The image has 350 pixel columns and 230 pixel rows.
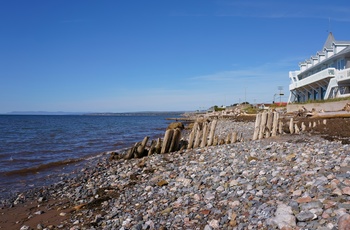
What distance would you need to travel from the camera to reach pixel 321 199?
16.4 feet

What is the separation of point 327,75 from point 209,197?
4093 cm

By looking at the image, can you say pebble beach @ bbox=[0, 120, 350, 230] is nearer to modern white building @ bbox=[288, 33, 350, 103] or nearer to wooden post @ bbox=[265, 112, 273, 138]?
wooden post @ bbox=[265, 112, 273, 138]

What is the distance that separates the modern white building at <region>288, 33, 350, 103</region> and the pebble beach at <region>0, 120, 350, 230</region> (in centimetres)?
3055

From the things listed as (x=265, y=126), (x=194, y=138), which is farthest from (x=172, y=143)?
(x=265, y=126)

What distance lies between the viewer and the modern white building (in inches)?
1540

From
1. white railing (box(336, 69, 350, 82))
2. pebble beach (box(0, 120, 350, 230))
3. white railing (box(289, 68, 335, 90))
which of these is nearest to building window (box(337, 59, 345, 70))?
white railing (box(289, 68, 335, 90))

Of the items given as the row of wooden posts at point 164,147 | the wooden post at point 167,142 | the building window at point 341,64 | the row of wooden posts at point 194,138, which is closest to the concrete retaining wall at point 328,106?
the building window at point 341,64

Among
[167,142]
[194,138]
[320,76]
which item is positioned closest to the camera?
[167,142]

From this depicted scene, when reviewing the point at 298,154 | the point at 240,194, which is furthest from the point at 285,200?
the point at 298,154

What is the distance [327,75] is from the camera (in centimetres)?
4128

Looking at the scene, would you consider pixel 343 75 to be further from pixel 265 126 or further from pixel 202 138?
pixel 202 138

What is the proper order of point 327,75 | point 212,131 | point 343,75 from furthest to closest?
1. point 327,75
2. point 343,75
3. point 212,131

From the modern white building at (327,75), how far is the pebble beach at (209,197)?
1203 inches

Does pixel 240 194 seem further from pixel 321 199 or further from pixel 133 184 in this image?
pixel 133 184
